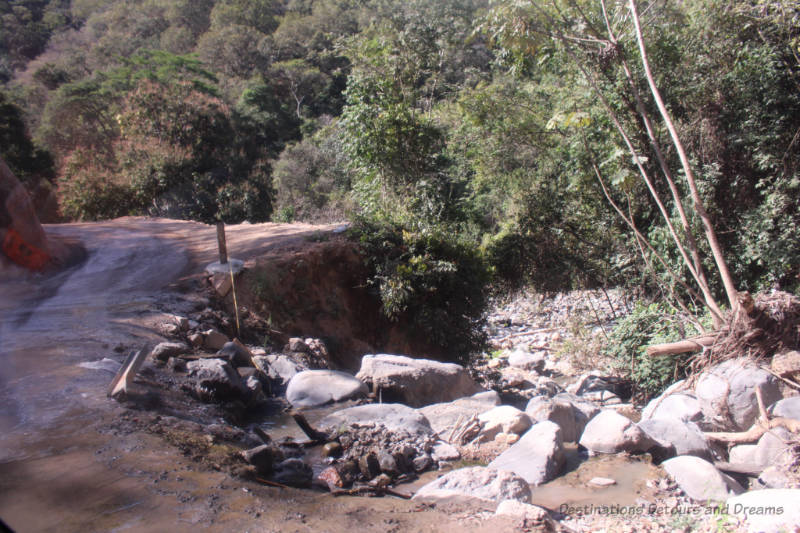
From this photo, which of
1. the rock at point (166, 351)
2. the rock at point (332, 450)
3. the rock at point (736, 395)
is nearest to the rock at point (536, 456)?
the rock at point (332, 450)

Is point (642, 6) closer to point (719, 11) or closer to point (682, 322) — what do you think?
point (719, 11)

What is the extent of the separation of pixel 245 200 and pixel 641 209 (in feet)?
46.8

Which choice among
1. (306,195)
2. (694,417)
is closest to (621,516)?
(694,417)

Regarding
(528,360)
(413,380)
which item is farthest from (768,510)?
(528,360)

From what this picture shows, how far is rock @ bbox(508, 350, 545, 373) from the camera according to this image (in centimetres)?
1269

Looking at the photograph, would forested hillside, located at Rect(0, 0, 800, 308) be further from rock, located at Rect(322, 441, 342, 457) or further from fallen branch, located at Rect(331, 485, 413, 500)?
fallen branch, located at Rect(331, 485, 413, 500)

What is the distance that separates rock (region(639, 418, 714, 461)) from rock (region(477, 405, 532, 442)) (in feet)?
3.86

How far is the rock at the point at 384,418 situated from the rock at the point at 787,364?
4062mm

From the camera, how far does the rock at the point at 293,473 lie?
165 inches

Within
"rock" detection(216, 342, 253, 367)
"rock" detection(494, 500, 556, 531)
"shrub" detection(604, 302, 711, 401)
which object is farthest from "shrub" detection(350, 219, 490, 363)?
"rock" detection(494, 500, 556, 531)

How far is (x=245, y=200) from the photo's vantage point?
2002cm

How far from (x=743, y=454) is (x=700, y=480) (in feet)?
4.67

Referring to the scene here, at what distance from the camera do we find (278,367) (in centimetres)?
762

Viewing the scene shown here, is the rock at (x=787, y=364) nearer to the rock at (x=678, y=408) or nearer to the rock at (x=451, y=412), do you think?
the rock at (x=678, y=408)
